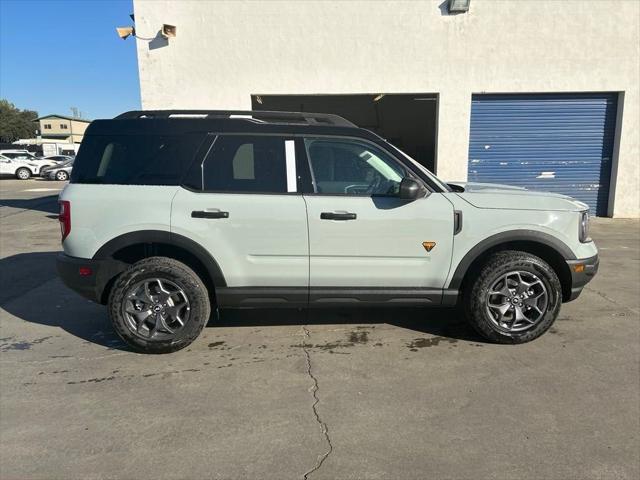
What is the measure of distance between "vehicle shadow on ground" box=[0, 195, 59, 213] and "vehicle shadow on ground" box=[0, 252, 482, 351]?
9.72m

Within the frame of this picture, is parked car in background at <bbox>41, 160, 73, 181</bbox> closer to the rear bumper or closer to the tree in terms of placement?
the rear bumper

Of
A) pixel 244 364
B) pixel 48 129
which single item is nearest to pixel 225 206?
pixel 244 364

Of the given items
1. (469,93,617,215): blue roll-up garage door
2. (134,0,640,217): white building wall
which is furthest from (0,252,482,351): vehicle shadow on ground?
(469,93,617,215): blue roll-up garage door

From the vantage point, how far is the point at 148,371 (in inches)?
147

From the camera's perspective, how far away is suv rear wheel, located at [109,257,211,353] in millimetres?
3910

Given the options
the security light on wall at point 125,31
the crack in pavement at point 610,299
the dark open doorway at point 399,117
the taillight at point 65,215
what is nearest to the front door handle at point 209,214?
the taillight at point 65,215

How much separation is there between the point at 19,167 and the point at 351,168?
3346cm

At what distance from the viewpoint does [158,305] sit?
395 centimetres

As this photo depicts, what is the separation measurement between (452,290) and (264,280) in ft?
5.44

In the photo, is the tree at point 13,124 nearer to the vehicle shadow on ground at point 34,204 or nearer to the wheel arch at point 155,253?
the vehicle shadow on ground at point 34,204

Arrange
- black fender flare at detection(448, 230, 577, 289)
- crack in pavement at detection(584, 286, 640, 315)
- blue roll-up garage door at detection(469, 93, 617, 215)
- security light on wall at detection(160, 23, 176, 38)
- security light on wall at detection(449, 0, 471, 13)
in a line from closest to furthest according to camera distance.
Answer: black fender flare at detection(448, 230, 577, 289) → crack in pavement at detection(584, 286, 640, 315) → security light on wall at detection(160, 23, 176, 38) → security light on wall at detection(449, 0, 471, 13) → blue roll-up garage door at detection(469, 93, 617, 215)

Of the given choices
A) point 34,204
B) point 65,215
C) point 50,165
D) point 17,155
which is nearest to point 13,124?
point 17,155

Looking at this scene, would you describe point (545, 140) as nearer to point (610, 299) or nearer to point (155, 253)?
point (610, 299)

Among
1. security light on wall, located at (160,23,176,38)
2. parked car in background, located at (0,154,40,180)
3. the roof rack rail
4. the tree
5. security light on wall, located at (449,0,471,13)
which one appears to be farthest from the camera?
the tree
